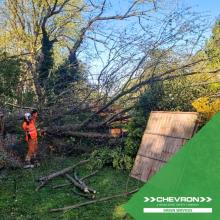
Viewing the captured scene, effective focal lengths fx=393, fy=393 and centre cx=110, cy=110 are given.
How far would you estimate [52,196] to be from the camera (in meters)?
8.41

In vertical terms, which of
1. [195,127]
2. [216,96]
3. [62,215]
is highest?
[216,96]

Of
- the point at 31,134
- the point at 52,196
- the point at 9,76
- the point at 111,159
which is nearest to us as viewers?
the point at 52,196

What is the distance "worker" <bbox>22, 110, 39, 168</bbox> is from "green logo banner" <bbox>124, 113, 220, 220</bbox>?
4.94m

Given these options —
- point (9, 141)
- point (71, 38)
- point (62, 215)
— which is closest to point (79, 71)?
point (9, 141)

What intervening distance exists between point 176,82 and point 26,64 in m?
6.01

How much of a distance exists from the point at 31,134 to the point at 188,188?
20.0 feet

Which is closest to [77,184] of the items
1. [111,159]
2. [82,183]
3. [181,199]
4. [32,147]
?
[82,183]

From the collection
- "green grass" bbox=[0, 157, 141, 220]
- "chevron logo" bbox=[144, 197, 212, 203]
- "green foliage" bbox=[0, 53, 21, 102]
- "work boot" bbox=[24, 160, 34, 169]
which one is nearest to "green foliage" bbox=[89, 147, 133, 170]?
"green grass" bbox=[0, 157, 141, 220]

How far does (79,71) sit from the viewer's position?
619 inches

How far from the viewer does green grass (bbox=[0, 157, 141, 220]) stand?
23.8ft

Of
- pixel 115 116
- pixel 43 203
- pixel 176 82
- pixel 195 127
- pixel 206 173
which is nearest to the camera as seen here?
pixel 206 173

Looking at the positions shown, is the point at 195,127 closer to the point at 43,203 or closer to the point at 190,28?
the point at 43,203

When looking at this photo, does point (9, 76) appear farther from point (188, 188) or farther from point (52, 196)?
point (188, 188)

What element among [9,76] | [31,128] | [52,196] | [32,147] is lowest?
[52,196]
